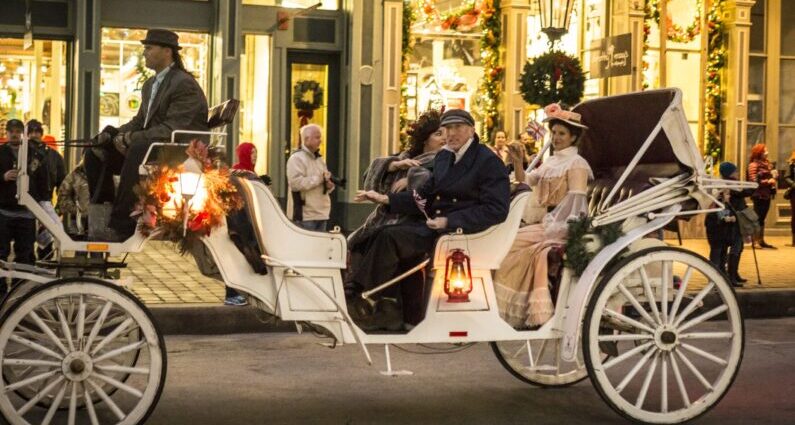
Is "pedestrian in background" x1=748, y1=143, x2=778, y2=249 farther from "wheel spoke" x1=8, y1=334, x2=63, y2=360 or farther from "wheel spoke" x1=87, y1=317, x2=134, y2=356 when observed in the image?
"wheel spoke" x1=8, y1=334, x2=63, y2=360

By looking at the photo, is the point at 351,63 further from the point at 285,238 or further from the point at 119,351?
the point at 119,351

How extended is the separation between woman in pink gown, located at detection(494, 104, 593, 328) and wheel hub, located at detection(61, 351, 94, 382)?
240 centimetres

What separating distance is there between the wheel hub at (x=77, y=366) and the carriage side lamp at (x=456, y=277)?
6.38 ft

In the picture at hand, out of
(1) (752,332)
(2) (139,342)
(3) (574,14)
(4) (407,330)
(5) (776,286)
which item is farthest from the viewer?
(3) (574,14)

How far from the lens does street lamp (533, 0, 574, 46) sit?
1403 cm

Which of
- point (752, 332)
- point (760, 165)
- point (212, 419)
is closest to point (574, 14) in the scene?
point (760, 165)

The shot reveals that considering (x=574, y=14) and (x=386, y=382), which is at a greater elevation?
(x=574, y=14)

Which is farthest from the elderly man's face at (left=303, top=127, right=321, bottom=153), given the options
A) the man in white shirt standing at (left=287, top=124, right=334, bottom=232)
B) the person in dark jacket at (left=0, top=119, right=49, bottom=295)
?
the person in dark jacket at (left=0, top=119, right=49, bottom=295)

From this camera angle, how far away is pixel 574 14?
2111 cm

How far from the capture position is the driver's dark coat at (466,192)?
287 inches

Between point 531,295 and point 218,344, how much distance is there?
3801mm

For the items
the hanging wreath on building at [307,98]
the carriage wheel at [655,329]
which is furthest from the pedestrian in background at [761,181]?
the carriage wheel at [655,329]

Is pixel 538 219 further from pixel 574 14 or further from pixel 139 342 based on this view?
pixel 574 14

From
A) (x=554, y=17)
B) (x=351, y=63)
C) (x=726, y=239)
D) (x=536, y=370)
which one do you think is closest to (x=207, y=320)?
(x=536, y=370)
